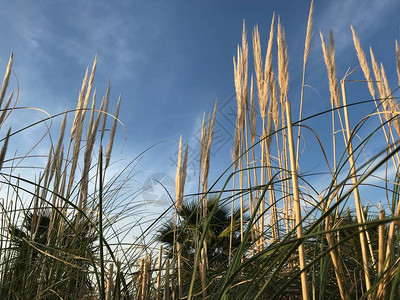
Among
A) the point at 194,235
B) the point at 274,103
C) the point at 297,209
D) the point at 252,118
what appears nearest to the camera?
the point at 297,209

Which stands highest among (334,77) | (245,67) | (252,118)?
(245,67)

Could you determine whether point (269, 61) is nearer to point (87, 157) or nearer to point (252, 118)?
point (252, 118)

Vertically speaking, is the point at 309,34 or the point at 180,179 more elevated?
the point at 309,34

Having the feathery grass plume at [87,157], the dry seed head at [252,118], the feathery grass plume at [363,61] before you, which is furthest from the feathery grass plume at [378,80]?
the feathery grass plume at [87,157]

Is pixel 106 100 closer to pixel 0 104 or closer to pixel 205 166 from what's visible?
pixel 205 166

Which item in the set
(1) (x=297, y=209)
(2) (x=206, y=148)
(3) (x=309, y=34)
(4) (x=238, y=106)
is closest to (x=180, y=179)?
(2) (x=206, y=148)

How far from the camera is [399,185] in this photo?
1233mm

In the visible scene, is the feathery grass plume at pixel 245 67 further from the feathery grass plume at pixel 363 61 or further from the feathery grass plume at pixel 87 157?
the feathery grass plume at pixel 87 157

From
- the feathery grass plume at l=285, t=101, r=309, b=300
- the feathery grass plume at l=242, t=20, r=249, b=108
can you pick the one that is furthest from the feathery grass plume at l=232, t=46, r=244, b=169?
the feathery grass plume at l=285, t=101, r=309, b=300

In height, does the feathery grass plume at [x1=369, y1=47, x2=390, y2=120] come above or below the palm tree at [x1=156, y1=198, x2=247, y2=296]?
above

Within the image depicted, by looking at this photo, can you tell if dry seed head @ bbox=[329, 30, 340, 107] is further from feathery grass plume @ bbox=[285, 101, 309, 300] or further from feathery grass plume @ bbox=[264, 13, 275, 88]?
feathery grass plume @ bbox=[285, 101, 309, 300]

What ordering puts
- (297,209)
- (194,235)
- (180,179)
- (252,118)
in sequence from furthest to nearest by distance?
1. (252,118)
2. (180,179)
3. (194,235)
4. (297,209)

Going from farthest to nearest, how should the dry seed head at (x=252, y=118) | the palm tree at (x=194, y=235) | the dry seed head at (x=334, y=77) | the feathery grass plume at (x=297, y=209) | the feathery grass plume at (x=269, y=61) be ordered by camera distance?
1. the dry seed head at (x=252, y=118)
2. the feathery grass plume at (x=269, y=61)
3. the dry seed head at (x=334, y=77)
4. the palm tree at (x=194, y=235)
5. the feathery grass plume at (x=297, y=209)

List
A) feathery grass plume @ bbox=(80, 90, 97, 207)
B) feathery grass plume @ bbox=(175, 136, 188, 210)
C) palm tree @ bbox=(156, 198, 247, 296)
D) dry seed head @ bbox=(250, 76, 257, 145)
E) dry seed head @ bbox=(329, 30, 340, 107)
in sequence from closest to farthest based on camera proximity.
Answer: palm tree @ bbox=(156, 198, 247, 296), dry seed head @ bbox=(329, 30, 340, 107), feathery grass plume @ bbox=(80, 90, 97, 207), feathery grass plume @ bbox=(175, 136, 188, 210), dry seed head @ bbox=(250, 76, 257, 145)
